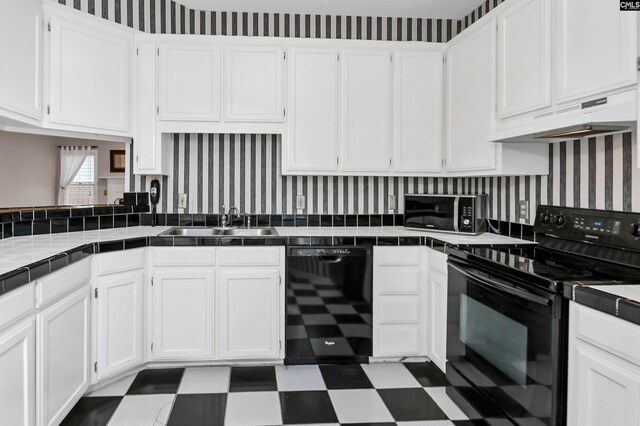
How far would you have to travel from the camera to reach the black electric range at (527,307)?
166cm

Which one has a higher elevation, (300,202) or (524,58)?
(524,58)

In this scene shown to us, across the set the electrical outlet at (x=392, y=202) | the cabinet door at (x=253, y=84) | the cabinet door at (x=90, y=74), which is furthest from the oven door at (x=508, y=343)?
the cabinet door at (x=90, y=74)

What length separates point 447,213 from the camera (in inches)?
122

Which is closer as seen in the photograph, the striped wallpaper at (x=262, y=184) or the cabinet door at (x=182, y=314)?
the cabinet door at (x=182, y=314)

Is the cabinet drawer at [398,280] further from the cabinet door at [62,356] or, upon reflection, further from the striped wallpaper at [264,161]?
the cabinet door at [62,356]

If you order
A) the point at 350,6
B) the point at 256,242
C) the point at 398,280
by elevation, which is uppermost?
the point at 350,6

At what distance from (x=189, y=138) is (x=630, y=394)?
10.2ft

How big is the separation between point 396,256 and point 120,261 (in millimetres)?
1683

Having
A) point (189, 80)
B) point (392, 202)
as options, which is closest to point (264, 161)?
point (189, 80)

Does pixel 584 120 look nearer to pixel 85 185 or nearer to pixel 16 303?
pixel 16 303

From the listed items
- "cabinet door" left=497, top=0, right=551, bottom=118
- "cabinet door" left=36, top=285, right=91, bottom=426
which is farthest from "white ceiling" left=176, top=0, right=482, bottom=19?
"cabinet door" left=36, top=285, right=91, bottom=426

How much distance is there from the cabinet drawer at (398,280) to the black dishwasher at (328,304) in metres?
0.07

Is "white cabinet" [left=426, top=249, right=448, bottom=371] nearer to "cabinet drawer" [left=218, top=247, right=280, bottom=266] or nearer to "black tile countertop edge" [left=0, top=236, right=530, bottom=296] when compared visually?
"black tile countertop edge" [left=0, top=236, right=530, bottom=296]

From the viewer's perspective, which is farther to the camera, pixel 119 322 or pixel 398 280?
pixel 398 280
